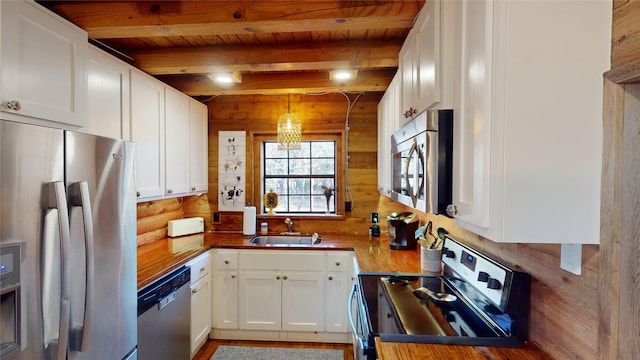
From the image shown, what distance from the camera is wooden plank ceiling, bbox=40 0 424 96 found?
159 cm

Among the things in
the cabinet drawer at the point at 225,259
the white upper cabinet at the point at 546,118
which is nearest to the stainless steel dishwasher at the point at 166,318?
the cabinet drawer at the point at 225,259

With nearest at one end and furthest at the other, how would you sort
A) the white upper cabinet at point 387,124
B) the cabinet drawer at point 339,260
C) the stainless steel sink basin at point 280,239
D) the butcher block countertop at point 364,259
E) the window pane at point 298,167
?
the butcher block countertop at point 364,259 → the white upper cabinet at point 387,124 → the cabinet drawer at point 339,260 → the stainless steel sink basin at point 280,239 → the window pane at point 298,167

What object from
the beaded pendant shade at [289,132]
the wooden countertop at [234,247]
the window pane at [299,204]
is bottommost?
the wooden countertop at [234,247]

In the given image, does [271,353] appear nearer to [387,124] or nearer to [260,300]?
[260,300]

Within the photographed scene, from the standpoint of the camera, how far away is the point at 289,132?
298 centimetres

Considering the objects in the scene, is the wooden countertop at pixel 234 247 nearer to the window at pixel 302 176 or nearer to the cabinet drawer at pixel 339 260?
the cabinet drawer at pixel 339 260

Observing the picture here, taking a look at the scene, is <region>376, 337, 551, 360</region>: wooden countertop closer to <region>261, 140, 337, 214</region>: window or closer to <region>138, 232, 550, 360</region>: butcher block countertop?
<region>138, 232, 550, 360</region>: butcher block countertop

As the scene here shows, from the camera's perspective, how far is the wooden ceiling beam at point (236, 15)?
156 centimetres

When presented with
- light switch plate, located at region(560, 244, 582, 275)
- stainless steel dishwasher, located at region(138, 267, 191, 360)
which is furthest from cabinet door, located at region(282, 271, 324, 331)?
light switch plate, located at region(560, 244, 582, 275)

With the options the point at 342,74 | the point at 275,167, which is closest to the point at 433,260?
the point at 342,74

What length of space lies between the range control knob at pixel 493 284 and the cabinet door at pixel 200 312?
207 centimetres

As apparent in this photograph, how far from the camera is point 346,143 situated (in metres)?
3.26

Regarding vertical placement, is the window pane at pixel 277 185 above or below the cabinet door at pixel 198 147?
below

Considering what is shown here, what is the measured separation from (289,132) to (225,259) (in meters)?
1.33
